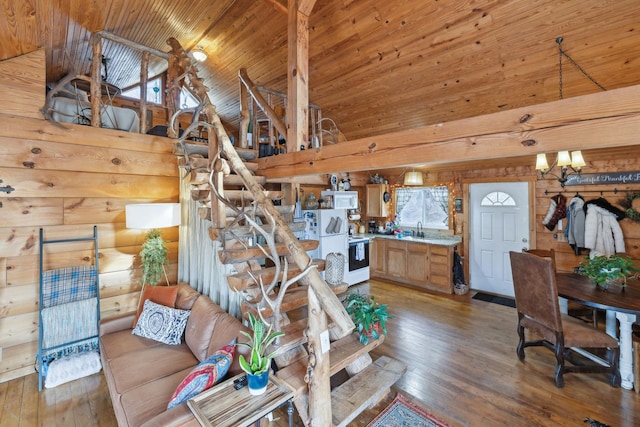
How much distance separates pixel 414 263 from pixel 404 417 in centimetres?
348

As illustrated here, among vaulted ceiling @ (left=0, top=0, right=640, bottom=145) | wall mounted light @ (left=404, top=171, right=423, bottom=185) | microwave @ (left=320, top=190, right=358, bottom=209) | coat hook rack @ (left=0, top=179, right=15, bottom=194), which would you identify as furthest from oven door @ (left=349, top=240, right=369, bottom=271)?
coat hook rack @ (left=0, top=179, right=15, bottom=194)

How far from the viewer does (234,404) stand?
4.97 feet

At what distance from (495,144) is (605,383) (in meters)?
2.69

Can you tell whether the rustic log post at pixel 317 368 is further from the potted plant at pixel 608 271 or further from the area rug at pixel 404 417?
the potted plant at pixel 608 271

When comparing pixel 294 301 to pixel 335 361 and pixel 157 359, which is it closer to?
pixel 335 361

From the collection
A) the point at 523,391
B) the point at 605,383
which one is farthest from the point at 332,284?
the point at 605,383

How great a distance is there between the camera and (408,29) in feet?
10.8

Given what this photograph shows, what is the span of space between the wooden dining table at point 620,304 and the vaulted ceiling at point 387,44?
217 centimetres

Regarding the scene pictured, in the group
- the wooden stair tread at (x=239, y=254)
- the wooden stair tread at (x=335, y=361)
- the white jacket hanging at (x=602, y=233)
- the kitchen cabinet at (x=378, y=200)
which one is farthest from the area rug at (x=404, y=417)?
the kitchen cabinet at (x=378, y=200)

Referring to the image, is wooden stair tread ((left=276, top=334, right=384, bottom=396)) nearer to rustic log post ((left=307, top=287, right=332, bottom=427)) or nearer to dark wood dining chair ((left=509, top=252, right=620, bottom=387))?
rustic log post ((left=307, top=287, right=332, bottom=427))

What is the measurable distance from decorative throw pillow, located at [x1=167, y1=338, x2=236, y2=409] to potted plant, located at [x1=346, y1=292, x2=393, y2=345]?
0.99m

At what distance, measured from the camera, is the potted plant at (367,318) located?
2225 mm

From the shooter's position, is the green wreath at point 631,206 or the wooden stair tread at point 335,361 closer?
the wooden stair tread at point 335,361

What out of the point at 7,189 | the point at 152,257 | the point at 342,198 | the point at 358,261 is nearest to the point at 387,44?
the point at 342,198
